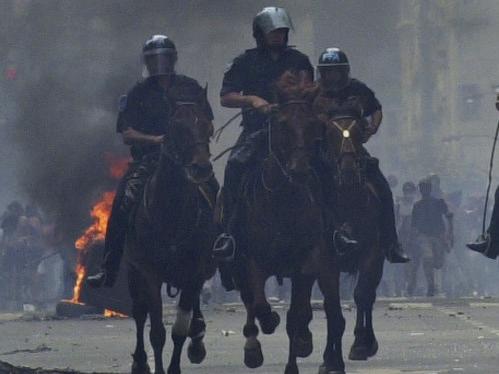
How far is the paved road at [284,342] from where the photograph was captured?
16125mm

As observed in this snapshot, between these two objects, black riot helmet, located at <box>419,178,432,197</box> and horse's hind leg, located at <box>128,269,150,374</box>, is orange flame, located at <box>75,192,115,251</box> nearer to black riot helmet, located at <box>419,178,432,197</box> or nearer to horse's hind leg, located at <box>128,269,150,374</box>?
black riot helmet, located at <box>419,178,432,197</box>

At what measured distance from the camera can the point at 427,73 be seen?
310ft

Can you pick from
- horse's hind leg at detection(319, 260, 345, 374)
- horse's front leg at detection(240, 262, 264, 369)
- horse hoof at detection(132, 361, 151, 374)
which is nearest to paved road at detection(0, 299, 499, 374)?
horse's hind leg at detection(319, 260, 345, 374)

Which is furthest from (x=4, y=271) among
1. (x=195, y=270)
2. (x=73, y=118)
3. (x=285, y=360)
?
(x=195, y=270)

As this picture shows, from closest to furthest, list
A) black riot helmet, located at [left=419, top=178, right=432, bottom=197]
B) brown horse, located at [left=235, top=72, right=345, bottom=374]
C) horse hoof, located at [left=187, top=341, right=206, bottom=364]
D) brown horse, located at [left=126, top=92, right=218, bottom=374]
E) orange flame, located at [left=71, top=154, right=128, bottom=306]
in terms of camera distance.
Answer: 1. brown horse, located at [left=235, top=72, right=345, bottom=374]
2. brown horse, located at [left=126, top=92, right=218, bottom=374]
3. horse hoof, located at [left=187, top=341, right=206, bottom=364]
4. orange flame, located at [left=71, top=154, right=128, bottom=306]
5. black riot helmet, located at [left=419, top=178, right=432, bottom=197]

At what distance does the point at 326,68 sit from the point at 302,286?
10.8 ft

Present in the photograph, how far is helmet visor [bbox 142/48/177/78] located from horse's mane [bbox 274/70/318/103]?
195 cm

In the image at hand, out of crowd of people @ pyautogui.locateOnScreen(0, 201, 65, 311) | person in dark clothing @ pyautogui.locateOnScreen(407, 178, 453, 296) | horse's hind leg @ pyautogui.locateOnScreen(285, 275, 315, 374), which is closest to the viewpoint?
horse's hind leg @ pyautogui.locateOnScreen(285, 275, 315, 374)

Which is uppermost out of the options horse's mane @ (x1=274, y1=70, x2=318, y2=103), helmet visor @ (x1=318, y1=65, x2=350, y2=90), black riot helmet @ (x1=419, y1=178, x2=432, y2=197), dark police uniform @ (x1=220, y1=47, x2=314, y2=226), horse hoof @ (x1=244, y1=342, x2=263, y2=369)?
black riot helmet @ (x1=419, y1=178, x2=432, y2=197)

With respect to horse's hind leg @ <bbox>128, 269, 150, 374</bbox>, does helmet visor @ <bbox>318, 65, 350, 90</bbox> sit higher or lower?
higher

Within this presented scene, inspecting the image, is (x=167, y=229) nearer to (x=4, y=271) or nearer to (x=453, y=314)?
(x=453, y=314)

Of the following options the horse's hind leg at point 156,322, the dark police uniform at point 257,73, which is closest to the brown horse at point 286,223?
the horse's hind leg at point 156,322

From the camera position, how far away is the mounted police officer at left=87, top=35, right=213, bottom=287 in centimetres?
1492

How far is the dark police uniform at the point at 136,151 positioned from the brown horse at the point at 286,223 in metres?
1.02
